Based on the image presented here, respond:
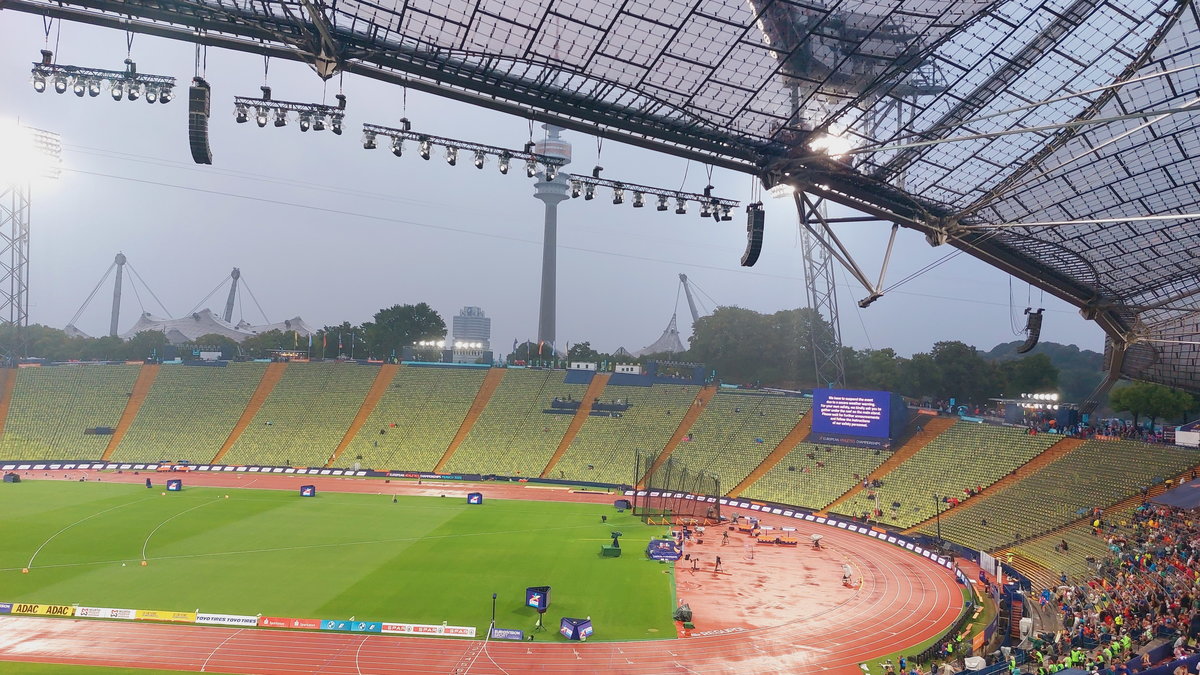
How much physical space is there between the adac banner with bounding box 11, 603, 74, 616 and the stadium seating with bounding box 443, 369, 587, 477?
42219 millimetres

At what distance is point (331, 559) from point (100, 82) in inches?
1017

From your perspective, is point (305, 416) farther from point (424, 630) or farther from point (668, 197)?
point (668, 197)

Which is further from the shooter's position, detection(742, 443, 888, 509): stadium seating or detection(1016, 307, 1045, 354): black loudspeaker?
detection(742, 443, 888, 509): stadium seating

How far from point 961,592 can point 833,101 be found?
91.8 ft

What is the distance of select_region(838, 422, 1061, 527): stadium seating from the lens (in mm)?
49906

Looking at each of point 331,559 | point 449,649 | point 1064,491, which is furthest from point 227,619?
point 1064,491

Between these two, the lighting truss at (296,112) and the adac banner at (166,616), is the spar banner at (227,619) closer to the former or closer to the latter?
the adac banner at (166,616)

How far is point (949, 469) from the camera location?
5278 cm

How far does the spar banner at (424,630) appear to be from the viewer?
2712 centimetres

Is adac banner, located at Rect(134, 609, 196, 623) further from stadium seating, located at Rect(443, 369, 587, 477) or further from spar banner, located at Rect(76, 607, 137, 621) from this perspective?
stadium seating, located at Rect(443, 369, 587, 477)

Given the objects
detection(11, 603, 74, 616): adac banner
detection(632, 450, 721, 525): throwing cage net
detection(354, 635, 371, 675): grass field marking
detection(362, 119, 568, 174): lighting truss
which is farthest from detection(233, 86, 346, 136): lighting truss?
detection(632, 450, 721, 525): throwing cage net

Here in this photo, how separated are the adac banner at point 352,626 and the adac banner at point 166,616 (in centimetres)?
517

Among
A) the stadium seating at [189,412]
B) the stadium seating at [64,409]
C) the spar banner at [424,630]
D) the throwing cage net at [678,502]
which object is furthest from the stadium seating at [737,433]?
the stadium seating at [64,409]

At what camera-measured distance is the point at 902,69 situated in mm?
17078
